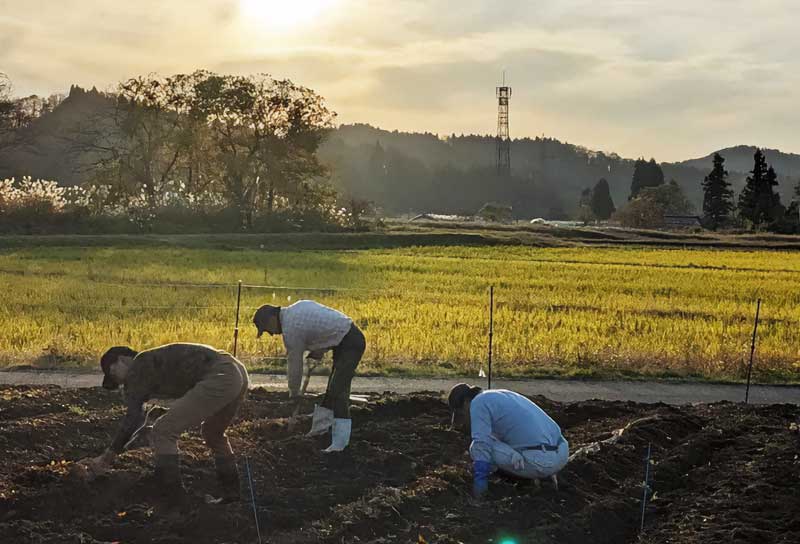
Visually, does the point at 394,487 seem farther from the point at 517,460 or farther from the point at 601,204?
the point at 601,204

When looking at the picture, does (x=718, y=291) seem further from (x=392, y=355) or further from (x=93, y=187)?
(x=93, y=187)

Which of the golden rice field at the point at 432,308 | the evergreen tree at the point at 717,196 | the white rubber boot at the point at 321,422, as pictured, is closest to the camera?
the white rubber boot at the point at 321,422

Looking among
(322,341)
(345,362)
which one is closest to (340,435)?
(345,362)

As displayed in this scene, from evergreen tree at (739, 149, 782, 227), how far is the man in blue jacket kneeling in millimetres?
79289

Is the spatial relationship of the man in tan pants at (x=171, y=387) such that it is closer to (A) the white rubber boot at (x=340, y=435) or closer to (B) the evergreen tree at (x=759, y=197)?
(A) the white rubber boot at (x=340, y=435)

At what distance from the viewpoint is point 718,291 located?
87.9 feet

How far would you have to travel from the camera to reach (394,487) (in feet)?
24.5

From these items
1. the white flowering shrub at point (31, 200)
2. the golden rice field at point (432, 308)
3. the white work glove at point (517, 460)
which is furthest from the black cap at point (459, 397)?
the white flowering shrub at point (31, 200)

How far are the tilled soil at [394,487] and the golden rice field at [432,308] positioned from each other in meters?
4.15

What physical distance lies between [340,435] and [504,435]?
195 centimetres

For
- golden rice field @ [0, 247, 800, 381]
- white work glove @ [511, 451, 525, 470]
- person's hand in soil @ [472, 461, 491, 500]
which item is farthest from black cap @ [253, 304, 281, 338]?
golden rice field @ [0, 247, 800, 381]

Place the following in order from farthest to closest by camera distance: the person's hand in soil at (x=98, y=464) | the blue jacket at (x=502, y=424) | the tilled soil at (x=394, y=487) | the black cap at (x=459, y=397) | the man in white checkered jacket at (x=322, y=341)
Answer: the man in white checkered jacket at (x=322, y=341) < the black cap at (x=459, y=397) < the blue jacket at (x=502, y=424) < the person's hand in soil at (x=98, y=464) < the tilled soil at (x=394, y=487)

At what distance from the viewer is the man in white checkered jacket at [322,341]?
7.86m

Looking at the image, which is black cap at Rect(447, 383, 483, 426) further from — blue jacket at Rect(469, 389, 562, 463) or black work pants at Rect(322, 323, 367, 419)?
black work pants at Rect(322, 323, 367, 419)
